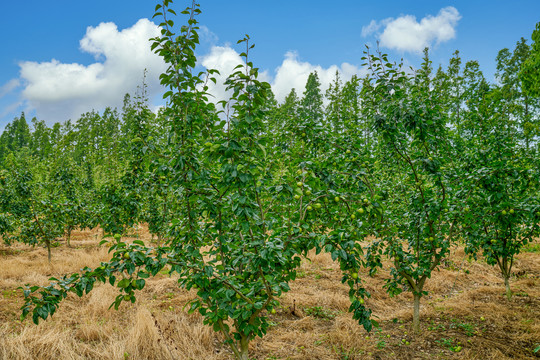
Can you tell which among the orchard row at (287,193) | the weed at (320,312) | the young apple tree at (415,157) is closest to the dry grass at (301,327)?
the weed at (320,312)

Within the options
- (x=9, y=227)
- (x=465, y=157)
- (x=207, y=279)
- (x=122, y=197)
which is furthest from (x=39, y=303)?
(x=9, y=227)

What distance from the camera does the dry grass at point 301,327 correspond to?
12.8 ft

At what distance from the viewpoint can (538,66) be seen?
323 inches

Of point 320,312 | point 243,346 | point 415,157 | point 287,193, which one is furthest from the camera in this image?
point 320,312

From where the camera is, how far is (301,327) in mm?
4934

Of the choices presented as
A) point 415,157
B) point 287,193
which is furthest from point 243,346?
point 415,157

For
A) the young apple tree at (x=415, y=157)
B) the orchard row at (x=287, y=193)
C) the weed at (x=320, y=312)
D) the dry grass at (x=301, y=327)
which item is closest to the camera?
the orchard row at (x=287, y=193)

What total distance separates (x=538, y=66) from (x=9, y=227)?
51.2ft

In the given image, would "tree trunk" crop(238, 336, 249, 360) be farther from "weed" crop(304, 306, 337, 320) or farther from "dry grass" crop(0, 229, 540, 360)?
"weed" crop(304, 306, 337, 320)

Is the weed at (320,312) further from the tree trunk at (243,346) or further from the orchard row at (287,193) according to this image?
the tree trunk at (243,346)

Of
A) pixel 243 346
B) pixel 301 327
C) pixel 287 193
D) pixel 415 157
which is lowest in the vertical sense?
pixel 301 327

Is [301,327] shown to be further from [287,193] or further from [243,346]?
[287,193]

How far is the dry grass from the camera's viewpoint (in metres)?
3.89

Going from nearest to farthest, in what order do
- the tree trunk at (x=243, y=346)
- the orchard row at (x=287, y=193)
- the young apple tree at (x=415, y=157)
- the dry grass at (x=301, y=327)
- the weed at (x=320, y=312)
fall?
the orchard row at (x=287, y=193) → the tree trunk at (x=243, y=346) → the young apple tree at (x=415, y=157) → the dry grass at (x=301, y=327) → the weed at (x=320, y=312)
